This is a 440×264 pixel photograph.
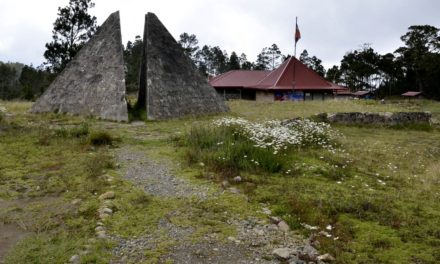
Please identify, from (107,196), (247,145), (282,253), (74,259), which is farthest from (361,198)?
(74,259)

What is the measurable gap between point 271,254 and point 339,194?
2.81 metres

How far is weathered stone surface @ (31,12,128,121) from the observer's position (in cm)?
1767

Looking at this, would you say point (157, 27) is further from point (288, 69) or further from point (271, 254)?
point (288, 69)

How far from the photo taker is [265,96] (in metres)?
39.5

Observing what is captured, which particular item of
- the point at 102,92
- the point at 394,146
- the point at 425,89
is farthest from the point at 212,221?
the point at 425,89

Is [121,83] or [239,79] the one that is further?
[239,79]

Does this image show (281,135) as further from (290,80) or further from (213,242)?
(290,80)

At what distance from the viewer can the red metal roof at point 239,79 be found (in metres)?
44.1

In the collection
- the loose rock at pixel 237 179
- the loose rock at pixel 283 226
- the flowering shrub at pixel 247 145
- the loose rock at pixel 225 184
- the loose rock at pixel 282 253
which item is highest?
the flowering shrub at pixel 247 145

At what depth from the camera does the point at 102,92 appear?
18.3 metres

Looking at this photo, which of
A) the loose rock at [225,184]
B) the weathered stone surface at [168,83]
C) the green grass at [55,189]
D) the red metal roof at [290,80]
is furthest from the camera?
the red metal roof at [290,80]

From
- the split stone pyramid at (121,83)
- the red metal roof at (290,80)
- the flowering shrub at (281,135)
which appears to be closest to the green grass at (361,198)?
the flowering shrub at (281,135)

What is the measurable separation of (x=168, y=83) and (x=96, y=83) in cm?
333

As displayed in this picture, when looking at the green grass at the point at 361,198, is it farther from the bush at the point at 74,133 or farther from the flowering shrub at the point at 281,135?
the bush at the point at 74,133
